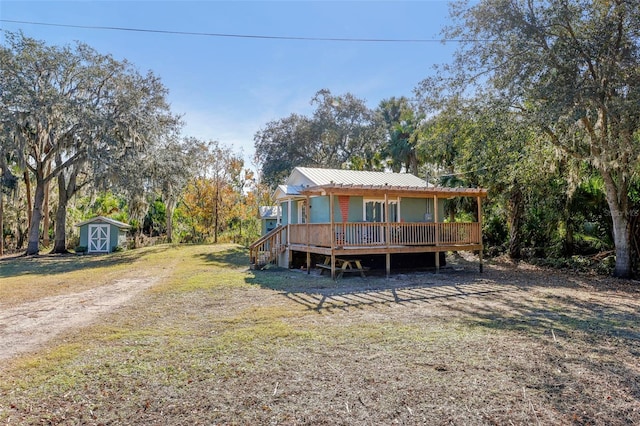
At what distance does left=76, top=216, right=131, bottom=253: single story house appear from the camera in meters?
22.0

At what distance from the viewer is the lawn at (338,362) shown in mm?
3307

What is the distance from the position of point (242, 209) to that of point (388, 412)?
86.4ft

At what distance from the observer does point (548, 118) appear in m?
9.48

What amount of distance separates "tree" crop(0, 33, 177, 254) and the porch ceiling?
1147cm

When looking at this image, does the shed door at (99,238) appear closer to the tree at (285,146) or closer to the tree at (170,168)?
the tree at (170,168)

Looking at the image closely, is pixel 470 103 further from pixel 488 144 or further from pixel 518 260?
pixel 518 260

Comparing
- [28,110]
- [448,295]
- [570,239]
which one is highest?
[28,110]

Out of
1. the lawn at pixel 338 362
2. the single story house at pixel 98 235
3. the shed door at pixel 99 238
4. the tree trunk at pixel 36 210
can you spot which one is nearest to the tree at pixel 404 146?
the lawn at pixel 338 362

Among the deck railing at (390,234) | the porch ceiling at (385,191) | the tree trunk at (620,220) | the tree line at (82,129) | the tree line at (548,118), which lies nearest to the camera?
the tree line at (548,118)

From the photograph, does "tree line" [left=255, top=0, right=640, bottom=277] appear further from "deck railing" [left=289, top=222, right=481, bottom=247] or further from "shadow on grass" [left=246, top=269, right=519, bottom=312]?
"shadow on grass" [left=246, top=269, right=519, bottom=312]

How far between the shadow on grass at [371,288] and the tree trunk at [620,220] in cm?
442

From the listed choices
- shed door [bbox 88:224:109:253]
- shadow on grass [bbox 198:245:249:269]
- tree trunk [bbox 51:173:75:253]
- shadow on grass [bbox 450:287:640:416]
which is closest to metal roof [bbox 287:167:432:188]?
shadow on grass [bbox 198:245:249:269]

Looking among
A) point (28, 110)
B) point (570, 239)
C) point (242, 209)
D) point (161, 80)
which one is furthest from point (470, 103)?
point (242, 209)

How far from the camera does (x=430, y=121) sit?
13359 millimetres
